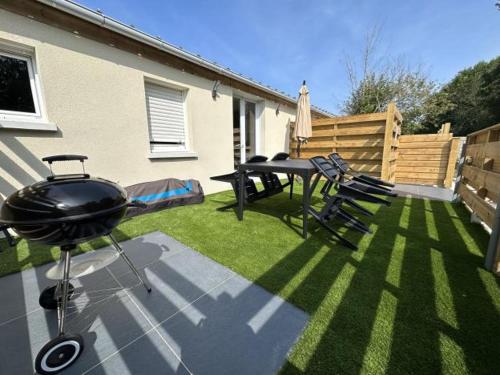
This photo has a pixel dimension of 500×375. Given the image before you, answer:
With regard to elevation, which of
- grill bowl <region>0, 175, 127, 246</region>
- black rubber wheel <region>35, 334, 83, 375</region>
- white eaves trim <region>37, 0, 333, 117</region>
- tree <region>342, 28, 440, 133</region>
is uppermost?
tree <region>342, 28, 440, 133</region>

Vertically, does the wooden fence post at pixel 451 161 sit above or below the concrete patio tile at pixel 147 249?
above

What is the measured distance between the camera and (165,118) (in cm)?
455

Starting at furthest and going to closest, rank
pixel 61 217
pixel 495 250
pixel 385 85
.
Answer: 1. pixel 385 85
2. pixel 495 250
3. pixel 61 217

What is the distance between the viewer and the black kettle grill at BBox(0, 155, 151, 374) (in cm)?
105

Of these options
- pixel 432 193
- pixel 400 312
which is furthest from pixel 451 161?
pixel 400 312

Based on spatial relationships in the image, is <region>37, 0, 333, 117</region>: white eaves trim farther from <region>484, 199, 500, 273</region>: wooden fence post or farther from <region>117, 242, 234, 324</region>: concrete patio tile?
<region>484, 199, 500, 273</region>: wooden fence post

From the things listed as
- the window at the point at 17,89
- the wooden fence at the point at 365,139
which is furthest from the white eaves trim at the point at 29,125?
the wooden fence at the point at 365,139

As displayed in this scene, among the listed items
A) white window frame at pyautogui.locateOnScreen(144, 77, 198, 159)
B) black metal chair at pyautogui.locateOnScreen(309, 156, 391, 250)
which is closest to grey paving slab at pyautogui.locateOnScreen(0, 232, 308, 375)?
black metal chair at pyautogui.locateOnScreen(309, 156, 391, 250)

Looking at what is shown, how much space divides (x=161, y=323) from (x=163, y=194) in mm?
2995

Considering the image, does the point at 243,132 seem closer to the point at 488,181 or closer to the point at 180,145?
the point at 180,145

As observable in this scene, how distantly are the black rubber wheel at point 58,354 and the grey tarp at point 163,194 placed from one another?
267cm

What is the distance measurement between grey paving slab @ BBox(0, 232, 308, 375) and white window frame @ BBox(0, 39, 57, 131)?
2.09 m

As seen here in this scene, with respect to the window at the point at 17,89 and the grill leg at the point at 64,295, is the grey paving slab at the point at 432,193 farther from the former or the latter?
the window at the point at 17,89

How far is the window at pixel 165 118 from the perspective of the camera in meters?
4.32
